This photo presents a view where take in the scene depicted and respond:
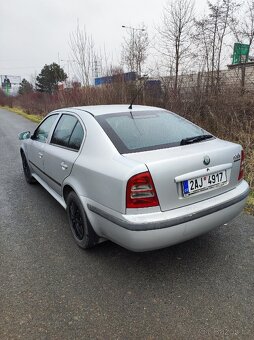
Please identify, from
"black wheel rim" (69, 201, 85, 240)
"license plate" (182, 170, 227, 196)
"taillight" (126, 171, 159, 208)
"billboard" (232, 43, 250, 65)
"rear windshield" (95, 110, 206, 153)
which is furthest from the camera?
"billboard" (232, 43, 250, 65)

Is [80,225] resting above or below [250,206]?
above

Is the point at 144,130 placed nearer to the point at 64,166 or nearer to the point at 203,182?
the point at 203,182

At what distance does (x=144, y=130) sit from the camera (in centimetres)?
286

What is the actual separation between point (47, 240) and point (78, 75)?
11.1 m

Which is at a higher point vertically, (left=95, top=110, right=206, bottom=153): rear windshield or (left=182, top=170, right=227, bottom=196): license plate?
(left=95, top=110, right=206, bottom=153): rear windshield

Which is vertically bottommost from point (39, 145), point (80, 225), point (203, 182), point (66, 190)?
point (80, 225)

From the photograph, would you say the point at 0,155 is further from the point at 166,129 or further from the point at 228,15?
the point at 228,15

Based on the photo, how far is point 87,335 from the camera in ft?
6.41

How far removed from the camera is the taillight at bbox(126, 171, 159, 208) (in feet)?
7.16

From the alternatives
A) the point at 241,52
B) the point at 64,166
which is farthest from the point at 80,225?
the point at 241,52

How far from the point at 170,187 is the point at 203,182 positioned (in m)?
0.36

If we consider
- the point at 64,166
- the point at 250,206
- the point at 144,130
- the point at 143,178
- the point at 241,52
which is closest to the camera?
the point at 143,178

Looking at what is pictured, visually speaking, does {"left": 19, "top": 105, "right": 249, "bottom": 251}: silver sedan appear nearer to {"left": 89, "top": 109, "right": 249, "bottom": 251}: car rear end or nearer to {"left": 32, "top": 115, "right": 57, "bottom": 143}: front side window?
{"left": 89, "top": 109, "right": 249, "bottom": 251}: car rear end

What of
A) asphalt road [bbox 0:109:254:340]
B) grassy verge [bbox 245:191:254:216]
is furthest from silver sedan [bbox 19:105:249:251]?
grassy verge [bbox 245:191:254:216]
